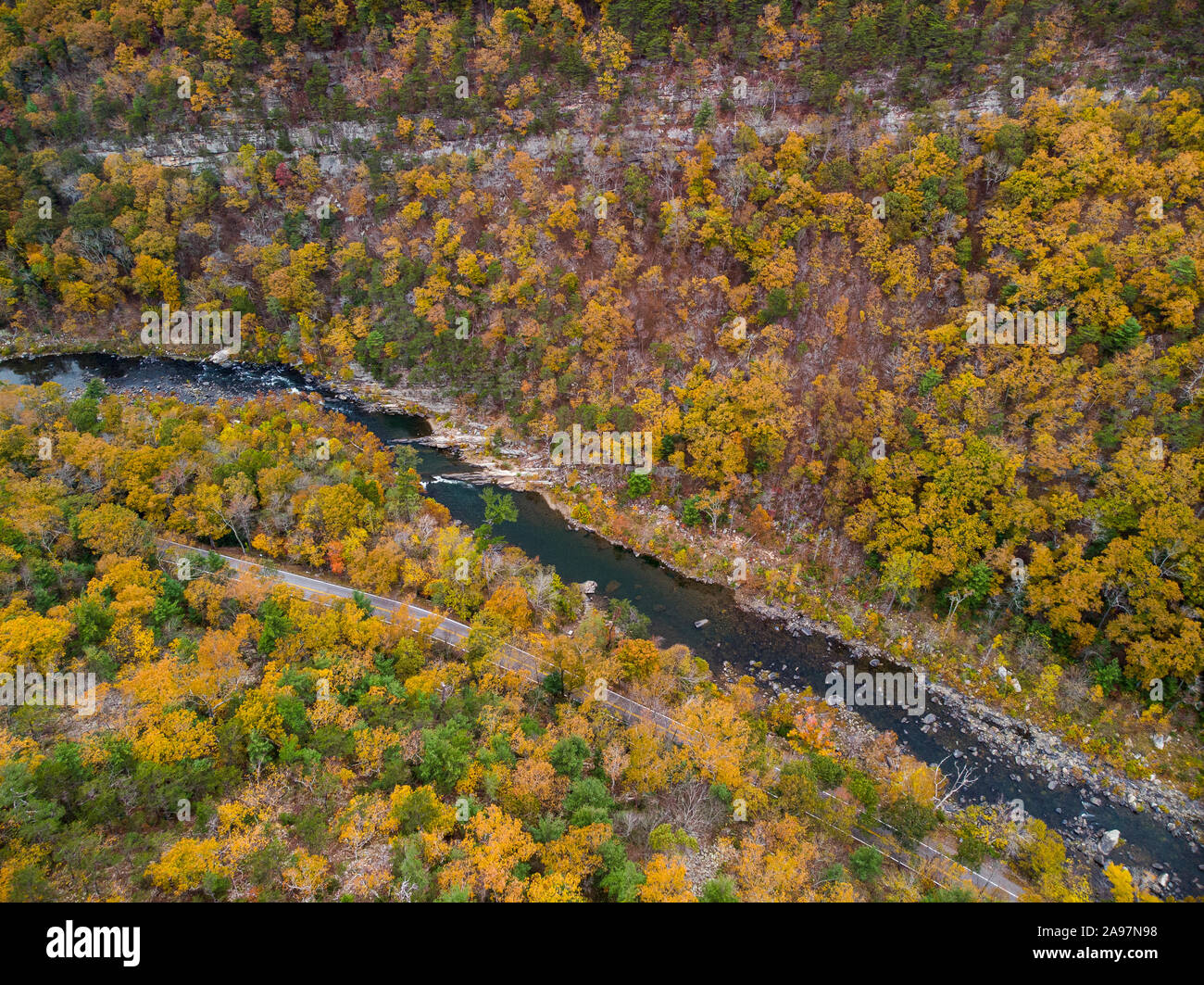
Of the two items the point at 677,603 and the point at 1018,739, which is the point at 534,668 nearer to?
the point at 677,603

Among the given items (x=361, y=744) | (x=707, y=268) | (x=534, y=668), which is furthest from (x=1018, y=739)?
(x=707, y=268)

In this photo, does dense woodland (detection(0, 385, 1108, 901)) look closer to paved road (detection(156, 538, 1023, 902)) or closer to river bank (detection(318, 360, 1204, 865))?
paved road (detection(156, 538, 1023, 902))

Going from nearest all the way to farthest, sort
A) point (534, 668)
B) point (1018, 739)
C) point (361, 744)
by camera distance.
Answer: point (361, 744) < point (1018, 739) < point (534, 668)

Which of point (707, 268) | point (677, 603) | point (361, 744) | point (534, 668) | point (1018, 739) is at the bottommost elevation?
point (1018, 739)
